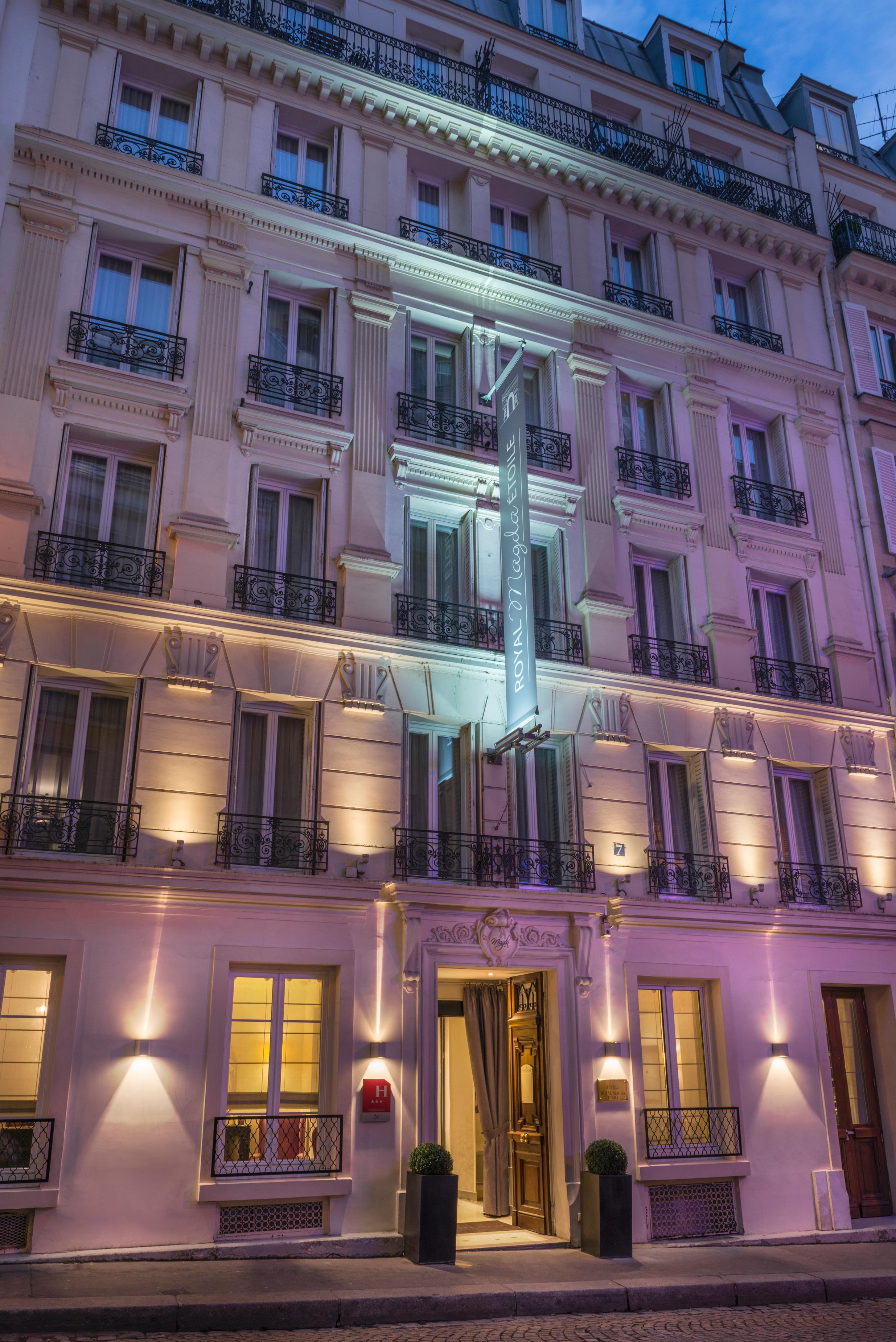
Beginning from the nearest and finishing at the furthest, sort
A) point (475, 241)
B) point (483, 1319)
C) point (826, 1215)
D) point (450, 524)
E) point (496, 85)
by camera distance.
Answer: point (483, 1319) < point (826, 1215) < point (450, 524) < point (475, 241) < point (496, 85)

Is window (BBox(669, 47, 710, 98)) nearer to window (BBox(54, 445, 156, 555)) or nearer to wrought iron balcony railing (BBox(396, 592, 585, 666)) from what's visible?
wrought iron balcony railing (BBox(396, 592, 585, 666))

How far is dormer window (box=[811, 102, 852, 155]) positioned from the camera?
77.6 feet

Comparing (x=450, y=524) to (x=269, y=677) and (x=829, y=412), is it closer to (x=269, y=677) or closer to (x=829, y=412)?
(x=269, y=677)

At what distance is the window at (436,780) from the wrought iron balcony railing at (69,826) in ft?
12.2

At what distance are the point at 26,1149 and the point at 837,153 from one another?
24.4m

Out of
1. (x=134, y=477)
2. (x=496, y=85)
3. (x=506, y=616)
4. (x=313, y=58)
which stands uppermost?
(x=496, y=85)

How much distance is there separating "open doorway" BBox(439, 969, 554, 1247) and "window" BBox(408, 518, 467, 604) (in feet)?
17.7

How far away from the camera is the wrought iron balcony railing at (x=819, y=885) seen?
52.9 ft

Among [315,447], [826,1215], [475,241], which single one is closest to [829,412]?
[475,241]

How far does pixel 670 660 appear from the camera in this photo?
54.7 feet

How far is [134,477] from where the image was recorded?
14281 millimetres

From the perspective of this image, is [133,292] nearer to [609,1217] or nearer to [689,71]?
[609,1217]

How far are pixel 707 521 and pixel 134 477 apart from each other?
9353 mm

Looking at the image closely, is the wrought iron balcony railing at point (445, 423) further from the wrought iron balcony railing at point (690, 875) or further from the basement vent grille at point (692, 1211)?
the basement vent grille at point (692, 1211)
